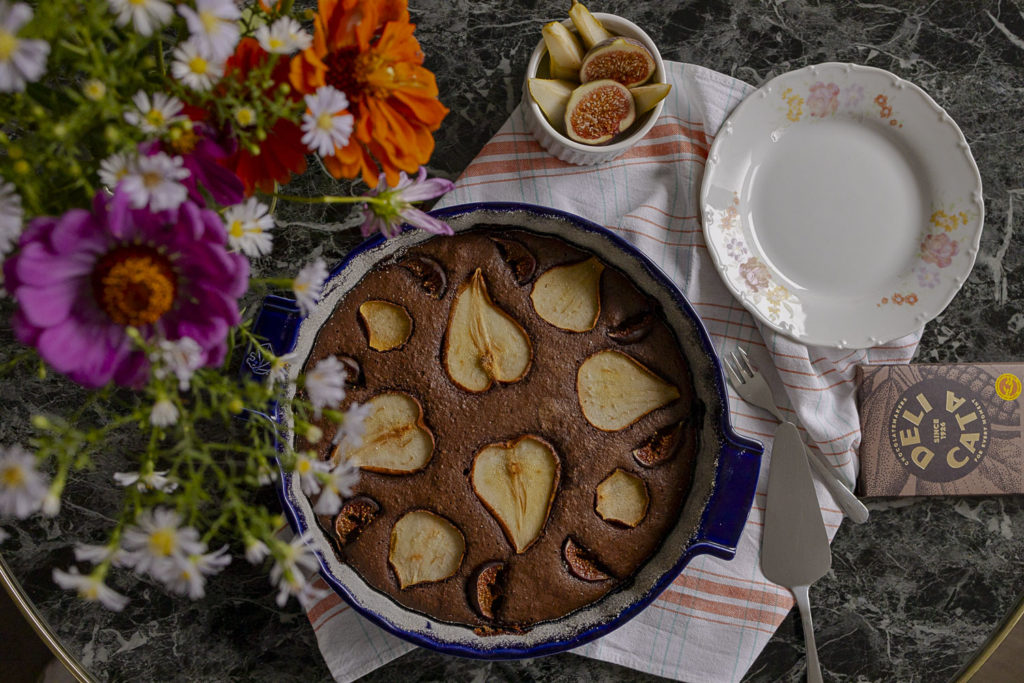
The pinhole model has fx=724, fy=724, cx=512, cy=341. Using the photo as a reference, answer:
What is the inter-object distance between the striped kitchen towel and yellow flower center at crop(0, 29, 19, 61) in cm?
97

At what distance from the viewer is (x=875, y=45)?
1726mm

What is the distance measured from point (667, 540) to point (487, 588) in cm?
39

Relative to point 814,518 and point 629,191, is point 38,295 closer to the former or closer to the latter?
point 629,191

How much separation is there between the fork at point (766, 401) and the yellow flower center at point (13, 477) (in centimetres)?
131

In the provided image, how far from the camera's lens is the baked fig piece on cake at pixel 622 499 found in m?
1.51

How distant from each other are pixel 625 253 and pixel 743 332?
1.24 ft

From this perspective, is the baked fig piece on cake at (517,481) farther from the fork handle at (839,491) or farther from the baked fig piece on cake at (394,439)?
the fork handle at (839,491)

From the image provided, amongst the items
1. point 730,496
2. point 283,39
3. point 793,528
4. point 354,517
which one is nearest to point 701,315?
point 730,496

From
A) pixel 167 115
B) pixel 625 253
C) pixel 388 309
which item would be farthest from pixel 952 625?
pixel 167 115

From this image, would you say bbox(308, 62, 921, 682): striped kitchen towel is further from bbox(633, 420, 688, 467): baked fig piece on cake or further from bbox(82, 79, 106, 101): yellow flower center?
bbox(82, 79, 106, 101): yellow flower center

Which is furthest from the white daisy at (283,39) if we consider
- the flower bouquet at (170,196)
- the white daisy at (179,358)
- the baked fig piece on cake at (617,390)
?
the baked fig piece on cake at (617,390)

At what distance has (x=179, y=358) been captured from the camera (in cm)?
78

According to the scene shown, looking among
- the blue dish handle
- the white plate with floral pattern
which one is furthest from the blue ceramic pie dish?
the white plate with floral pattern

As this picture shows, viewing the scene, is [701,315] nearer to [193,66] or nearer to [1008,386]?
[1008,386]
